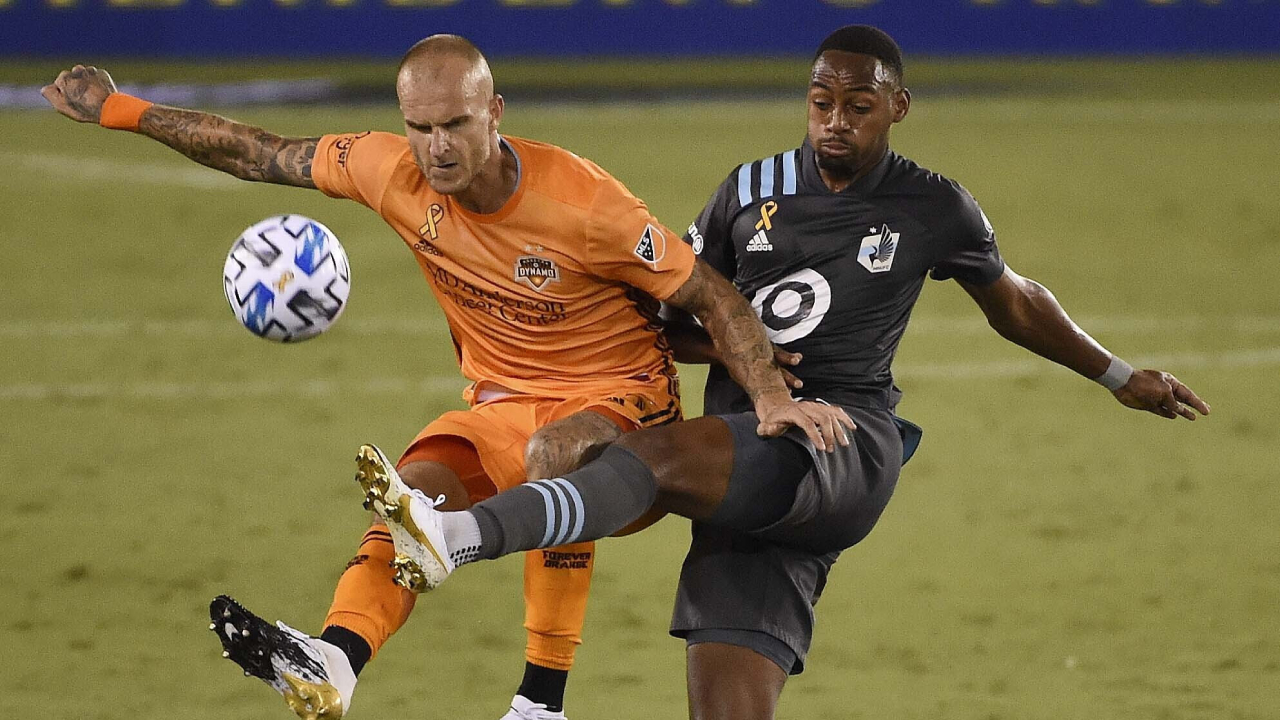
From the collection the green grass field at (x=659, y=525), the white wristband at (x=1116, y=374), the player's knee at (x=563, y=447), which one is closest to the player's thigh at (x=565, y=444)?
the player's knee at (x=563, y=447)

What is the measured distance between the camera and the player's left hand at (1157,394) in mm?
5602

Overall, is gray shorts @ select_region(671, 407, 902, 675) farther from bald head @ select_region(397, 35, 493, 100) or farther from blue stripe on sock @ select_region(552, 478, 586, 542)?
bald head @ select_region(397, 35, 493, 100)

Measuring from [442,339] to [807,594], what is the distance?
6.00 metres

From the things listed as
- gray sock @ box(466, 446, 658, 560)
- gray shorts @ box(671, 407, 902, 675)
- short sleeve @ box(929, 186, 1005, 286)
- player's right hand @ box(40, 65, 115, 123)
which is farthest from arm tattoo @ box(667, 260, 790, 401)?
player's right hand @ box(40, 65, 115, 123)

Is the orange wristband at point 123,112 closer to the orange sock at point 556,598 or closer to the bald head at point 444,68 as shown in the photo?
the bald head at point 444,68

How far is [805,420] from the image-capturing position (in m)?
4.81

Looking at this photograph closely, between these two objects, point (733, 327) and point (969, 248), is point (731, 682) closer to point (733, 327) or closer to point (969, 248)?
point (733, 327)

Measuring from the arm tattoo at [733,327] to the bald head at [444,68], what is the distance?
785 millimetres

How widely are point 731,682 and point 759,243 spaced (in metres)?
1.26

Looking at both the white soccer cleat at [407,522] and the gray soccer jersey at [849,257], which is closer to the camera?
the white soccer cleat at [407,522]

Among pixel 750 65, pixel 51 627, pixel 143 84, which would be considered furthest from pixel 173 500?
pixel 750 65

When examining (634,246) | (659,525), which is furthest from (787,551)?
(659,525)

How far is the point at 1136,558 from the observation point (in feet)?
24.8

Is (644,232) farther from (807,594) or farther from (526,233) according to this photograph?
(807,594)
